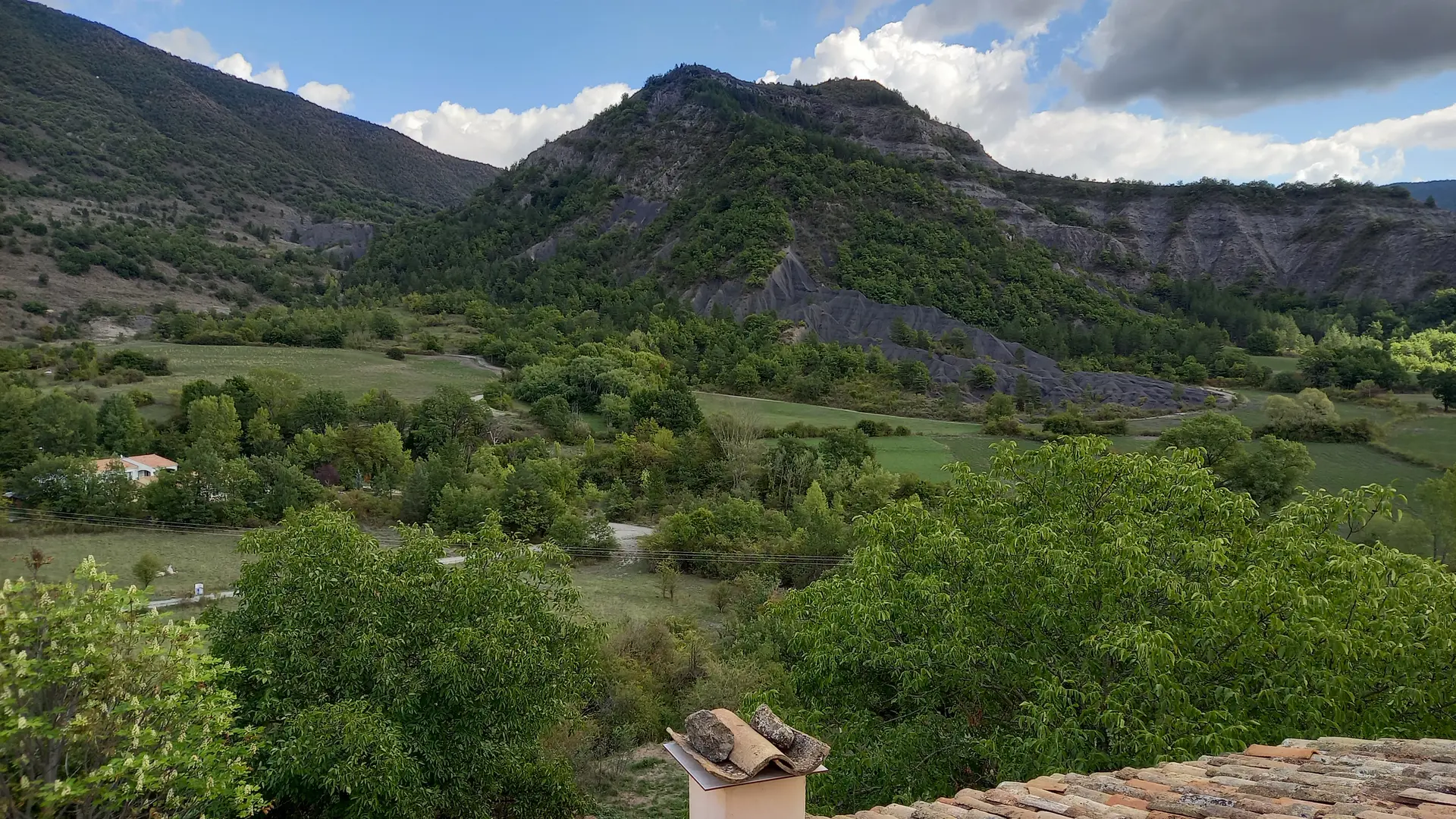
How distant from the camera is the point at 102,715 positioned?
7.05 m

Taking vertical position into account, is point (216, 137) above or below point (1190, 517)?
above

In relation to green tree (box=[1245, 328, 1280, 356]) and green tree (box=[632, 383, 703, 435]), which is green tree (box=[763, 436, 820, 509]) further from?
green tree (box=[1245, 328, 1280, 356])

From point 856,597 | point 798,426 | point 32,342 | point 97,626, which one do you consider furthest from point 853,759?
point 32,342

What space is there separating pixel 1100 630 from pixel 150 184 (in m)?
167

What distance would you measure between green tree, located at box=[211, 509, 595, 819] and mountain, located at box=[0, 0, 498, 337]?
88.0 metres

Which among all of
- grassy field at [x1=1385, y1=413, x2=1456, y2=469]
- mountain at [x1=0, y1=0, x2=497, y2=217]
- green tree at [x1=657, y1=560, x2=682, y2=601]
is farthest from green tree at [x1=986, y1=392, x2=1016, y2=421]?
mountain at [x1=0, y1=0, x2=497, y2=217]

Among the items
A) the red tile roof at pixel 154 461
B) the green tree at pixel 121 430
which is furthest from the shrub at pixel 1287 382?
the green tree at pixel 121 430

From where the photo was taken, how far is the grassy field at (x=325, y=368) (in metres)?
63.3

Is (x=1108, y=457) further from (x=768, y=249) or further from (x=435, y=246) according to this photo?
(x=435, y=246)

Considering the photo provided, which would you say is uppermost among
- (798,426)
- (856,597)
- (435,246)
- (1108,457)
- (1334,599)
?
(435,246)

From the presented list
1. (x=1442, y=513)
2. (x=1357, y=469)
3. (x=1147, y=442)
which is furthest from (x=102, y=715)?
(x=1147, y=442)

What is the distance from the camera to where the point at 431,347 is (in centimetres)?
8306

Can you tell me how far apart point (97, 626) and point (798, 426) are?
166ft

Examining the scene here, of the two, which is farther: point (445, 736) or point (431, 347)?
point (431, 347)
